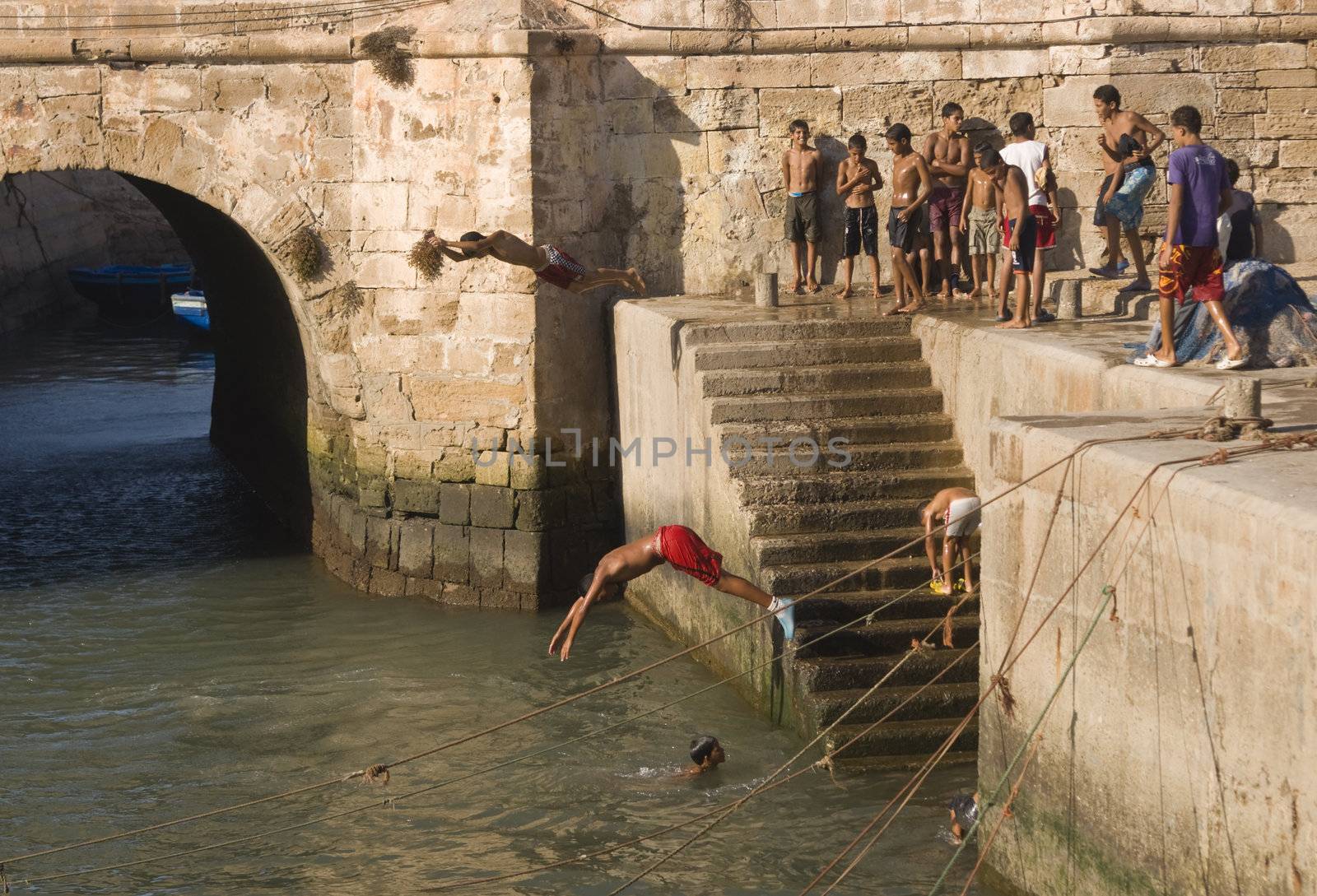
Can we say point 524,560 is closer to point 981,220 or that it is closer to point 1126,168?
point 981,220

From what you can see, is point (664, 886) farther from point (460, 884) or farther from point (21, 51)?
point (21, 51)

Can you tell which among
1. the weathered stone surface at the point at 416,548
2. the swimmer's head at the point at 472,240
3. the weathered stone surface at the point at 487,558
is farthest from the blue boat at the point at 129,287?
the swimmer's head at the point at 472,240

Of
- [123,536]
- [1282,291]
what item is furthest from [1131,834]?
[123,536]

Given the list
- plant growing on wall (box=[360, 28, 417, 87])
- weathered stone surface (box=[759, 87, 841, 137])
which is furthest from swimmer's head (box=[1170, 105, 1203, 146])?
plant growing on wall (box=[360, 28, 417, 87])

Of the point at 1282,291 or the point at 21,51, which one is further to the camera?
the point at 21,51

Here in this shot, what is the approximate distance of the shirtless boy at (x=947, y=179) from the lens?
42.2 feet

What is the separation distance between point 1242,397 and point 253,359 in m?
12.7

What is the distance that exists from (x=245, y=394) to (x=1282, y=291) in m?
12.0

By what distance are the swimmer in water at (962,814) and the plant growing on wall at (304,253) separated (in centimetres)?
718

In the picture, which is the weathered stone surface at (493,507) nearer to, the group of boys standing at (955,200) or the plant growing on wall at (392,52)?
the group of boys standing at (955,200)

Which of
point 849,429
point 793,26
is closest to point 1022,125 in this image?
point 793,26

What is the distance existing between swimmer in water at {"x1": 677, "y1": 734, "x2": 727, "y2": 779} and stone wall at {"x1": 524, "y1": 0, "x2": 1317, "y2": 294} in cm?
527

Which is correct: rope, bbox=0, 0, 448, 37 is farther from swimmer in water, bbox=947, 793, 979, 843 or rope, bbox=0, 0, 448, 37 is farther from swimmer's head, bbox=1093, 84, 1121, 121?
swimmer in water, bbox=947, 793, 979, 843

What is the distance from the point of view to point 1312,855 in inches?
201
